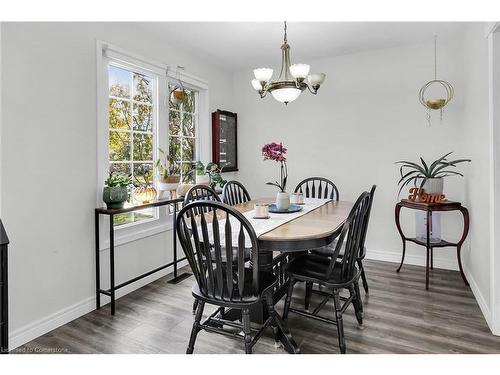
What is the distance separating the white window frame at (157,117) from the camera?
2.75 metres

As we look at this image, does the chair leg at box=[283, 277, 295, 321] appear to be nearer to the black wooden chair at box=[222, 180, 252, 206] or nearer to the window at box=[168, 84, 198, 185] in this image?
the black wooden chair at box=[222, 180, 252, 206]

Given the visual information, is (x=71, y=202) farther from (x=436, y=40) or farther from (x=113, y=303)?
(x=436, y=40)

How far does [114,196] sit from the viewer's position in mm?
2654

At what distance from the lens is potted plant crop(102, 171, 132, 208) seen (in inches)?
104

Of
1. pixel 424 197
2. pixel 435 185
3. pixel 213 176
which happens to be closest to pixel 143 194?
pixel 213 176

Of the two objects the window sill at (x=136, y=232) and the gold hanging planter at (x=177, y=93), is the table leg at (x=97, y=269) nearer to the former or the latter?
the window sill at (x=136, y=232)

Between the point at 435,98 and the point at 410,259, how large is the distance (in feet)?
5.89

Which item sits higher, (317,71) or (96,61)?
(317,71)

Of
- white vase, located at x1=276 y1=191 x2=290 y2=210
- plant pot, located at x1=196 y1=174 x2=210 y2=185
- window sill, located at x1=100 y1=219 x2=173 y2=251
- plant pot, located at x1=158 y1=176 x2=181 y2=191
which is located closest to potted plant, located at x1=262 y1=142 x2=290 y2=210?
white vase, located at x1=276 y1=191 x2=290 y2=210

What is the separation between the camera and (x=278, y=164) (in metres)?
4.54

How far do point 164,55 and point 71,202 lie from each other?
1.80m

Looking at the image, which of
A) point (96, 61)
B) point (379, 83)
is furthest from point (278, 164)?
point (96, 61)
